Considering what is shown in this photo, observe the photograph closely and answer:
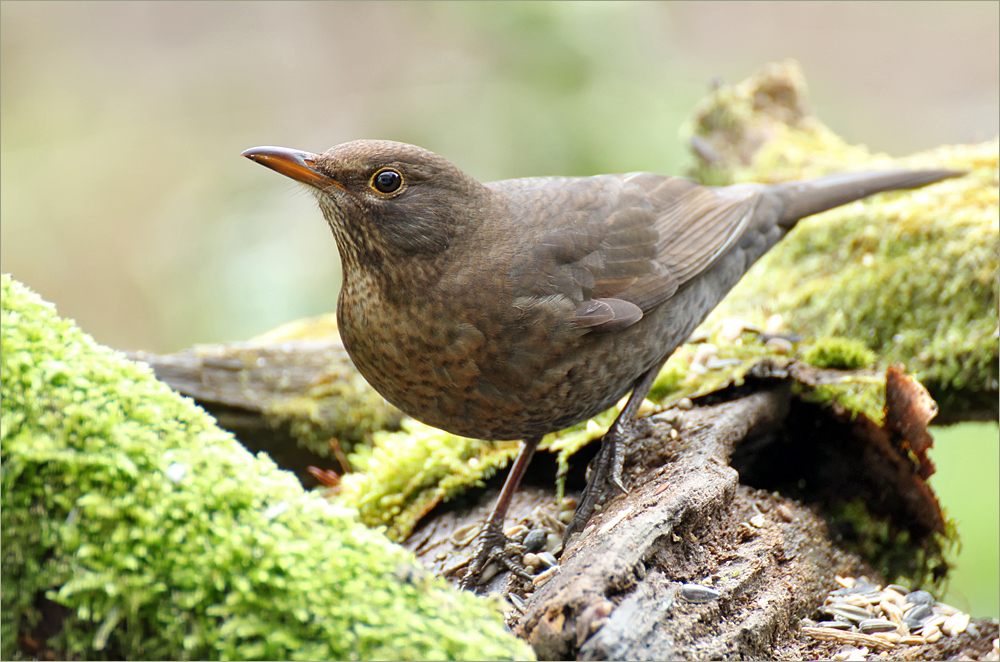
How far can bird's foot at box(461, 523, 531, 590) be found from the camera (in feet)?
10.8

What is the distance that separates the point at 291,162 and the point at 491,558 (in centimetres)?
191

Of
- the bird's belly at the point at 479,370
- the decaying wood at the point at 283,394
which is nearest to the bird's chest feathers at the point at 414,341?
the bird's belly at the point at 479,370

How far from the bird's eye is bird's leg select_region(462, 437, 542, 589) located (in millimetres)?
1378

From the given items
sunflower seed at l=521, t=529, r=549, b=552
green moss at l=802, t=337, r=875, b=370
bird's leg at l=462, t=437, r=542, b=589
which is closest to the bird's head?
bird's leg at l=462, t=437, r=542, b=589

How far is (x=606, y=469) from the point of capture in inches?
133

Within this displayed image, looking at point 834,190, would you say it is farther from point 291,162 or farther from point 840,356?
point 291,162

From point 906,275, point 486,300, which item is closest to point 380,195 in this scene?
point 486,300

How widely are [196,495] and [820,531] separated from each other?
2822 millimetres

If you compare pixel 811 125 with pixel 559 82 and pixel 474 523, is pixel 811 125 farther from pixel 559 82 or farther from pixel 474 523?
pixel 474 523

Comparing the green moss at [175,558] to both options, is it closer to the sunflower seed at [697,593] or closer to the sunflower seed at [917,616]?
the sunflower seed at [697,593]

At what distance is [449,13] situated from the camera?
8453mm

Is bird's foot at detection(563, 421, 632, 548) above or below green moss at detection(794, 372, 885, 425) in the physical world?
below

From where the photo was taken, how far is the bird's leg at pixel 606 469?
3262 millimetres

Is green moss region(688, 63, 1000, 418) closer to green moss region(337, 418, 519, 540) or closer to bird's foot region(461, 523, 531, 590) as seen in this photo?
green moss region(337, 418, 519, 540)
